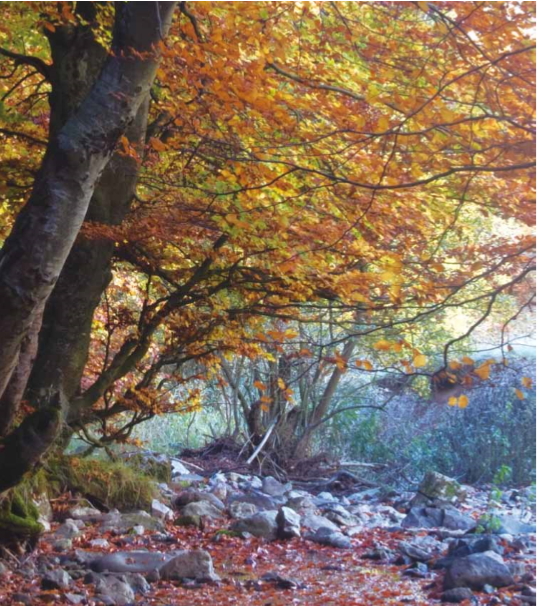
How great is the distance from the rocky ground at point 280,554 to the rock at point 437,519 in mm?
15

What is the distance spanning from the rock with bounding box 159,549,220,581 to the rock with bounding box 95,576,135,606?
0.43 meters

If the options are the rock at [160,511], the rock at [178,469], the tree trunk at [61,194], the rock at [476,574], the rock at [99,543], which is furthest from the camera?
the rock at [178,469]

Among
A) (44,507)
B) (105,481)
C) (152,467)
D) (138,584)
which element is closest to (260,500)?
(152,467)

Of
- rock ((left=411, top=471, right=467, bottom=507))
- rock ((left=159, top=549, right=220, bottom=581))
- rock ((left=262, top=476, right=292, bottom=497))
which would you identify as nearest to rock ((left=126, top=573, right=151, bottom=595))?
rock ((left=159, top=549, right=220, bottom=581))

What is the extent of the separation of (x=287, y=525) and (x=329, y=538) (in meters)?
0.41

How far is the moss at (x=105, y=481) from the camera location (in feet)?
21.7

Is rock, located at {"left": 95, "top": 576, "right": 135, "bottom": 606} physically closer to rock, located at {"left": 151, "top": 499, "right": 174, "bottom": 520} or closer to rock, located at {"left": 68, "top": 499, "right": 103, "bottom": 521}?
rock, located at {"left": 68, "top": 499, "right": 103, "bottom": 521}

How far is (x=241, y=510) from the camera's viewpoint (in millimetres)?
7957

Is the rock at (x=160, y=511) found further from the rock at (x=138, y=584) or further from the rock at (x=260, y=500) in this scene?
the rock at (x=138, y=584)

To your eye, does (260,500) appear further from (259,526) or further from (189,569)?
(189,569)

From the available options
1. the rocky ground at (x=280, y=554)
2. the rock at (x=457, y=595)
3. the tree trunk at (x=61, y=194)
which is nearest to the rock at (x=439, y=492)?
the rocky ground at (x=280, y=554)

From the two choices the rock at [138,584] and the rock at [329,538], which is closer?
the rock at [138,584]

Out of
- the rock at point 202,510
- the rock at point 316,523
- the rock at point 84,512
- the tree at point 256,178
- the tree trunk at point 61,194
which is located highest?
the tree at point 256,178

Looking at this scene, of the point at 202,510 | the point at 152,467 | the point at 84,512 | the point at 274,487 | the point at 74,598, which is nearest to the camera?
the point at 74,598
